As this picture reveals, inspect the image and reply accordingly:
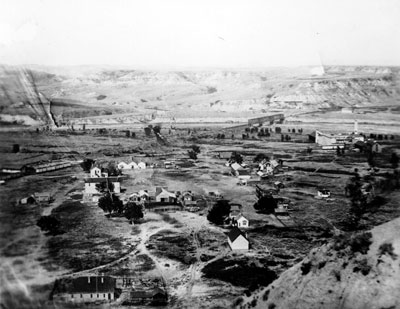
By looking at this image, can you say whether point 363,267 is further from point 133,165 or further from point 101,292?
point 133,165

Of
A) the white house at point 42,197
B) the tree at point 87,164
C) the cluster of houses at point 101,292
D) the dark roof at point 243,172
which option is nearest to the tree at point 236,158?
the dark roof at point 243,172

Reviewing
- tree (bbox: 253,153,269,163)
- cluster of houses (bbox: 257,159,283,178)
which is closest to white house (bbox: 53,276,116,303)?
cluster of houses (bbox: 257,159,283,178)

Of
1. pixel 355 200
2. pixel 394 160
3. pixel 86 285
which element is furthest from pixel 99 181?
A: pixel 394 160

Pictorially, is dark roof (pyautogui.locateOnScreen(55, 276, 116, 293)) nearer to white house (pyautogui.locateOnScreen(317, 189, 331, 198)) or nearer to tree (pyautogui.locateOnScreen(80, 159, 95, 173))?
tree (pyautogui.locateOnScreen(80, 159, 95, 173))

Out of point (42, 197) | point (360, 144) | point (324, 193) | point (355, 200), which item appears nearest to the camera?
point (42, 197)

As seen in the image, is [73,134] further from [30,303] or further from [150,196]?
[30,303]

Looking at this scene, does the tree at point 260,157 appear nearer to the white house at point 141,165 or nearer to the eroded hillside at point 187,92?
Result: the eroded hillside at point 187,92

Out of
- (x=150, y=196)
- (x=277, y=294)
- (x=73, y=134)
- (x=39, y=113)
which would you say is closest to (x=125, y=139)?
(x=73, y=134)
